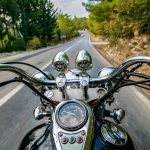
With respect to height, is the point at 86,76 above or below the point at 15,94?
above

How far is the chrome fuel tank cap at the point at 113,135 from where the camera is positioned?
1994 mm

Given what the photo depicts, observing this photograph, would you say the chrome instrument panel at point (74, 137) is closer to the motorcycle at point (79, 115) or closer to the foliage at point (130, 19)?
the motorcycle at point (79, 115)

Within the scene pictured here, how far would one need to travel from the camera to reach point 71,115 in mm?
1910

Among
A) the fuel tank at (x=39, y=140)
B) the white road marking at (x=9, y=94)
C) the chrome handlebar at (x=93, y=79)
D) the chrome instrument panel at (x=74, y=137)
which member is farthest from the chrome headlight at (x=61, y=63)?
the white road marking at (x=9, y=94)

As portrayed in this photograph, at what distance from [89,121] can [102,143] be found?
18 centimetres

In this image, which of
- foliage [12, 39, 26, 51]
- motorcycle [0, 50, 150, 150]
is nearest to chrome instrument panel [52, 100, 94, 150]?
motorcycle [0, 50, 150, 150]

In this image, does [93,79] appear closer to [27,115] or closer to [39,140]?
[39,140]

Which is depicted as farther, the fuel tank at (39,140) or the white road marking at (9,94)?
the white road marking at (9,94)

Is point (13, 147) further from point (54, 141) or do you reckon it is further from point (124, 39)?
point (124, 39)

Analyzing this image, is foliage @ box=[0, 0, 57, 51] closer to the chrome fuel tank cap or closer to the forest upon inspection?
the forest

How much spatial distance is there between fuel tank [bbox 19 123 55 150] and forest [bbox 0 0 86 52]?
5026 cm

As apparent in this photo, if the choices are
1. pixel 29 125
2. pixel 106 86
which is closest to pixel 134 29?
pixel 29 125

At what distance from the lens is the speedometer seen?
184 cm

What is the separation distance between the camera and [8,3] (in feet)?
193
